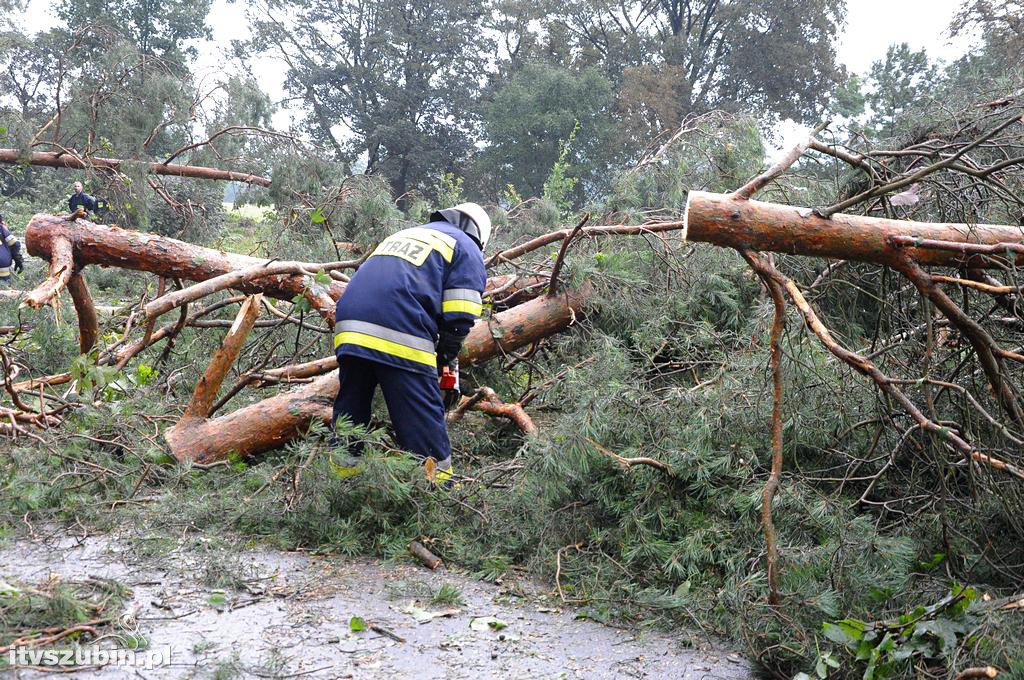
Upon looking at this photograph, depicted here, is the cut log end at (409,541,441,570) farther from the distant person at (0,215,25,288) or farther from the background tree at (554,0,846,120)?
the background tree at (554,0,846,120)

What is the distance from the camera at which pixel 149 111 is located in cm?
722

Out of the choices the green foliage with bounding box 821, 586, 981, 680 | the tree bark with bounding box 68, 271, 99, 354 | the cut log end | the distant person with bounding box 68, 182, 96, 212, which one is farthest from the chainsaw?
the distant person with bounding box 68, 182, 96, 212

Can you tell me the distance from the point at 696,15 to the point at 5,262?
2116 cm

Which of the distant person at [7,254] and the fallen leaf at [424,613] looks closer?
the fallen leaf at [424,613]

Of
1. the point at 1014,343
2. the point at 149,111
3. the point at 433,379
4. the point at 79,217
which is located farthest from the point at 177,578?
the point at 149,111

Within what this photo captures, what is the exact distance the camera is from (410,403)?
3789mm

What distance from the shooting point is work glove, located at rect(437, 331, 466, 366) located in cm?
402

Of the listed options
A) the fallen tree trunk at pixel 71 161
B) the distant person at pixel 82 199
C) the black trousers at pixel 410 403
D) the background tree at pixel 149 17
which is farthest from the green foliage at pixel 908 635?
the background tree at pixel 149 17

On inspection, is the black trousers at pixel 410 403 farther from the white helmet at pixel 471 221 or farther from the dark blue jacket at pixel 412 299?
the white helmet at pixel 471 221

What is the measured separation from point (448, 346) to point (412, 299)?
1.09 ft

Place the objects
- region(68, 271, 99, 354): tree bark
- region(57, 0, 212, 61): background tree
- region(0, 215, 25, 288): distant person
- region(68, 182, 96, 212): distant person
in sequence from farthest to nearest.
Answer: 1. region(57, 0, 212, 61): background tree
2. region(0, 215, 25, 288): distant person
3. region(68, 182, 96, 212): distant person
4. region(68, 271, 99, 354): tree bark

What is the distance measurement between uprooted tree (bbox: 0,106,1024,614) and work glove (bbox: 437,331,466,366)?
549 mm

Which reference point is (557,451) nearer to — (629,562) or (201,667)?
(629,562)

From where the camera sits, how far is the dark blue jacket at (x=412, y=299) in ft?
12.4
